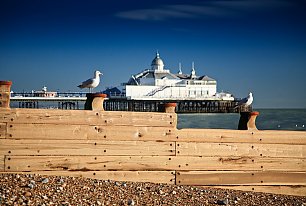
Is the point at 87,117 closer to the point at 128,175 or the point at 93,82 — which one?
the point at 128,175

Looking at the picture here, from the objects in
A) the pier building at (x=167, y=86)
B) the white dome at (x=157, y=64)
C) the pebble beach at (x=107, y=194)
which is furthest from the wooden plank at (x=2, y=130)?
Answer: the white dome at (x=157, y=64)

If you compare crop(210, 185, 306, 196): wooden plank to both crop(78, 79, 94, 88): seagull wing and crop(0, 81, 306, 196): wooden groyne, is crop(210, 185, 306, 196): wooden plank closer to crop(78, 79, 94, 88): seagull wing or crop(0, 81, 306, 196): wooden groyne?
crop(0, 81, 306, 196): wooden groyne

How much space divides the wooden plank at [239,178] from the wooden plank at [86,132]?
2.34 ft

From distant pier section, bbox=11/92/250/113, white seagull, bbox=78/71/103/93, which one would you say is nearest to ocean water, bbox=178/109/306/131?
distant pier section, bbox=11/92/250/113

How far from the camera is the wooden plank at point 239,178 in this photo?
7.20 meters

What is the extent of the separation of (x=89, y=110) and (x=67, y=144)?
61cm

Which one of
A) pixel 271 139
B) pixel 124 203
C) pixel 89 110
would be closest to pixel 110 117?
pixel 89 110

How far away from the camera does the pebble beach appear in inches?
214

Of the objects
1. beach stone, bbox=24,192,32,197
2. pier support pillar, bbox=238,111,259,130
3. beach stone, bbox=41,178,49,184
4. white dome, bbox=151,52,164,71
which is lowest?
beach stone, bbox=24,192,32,197

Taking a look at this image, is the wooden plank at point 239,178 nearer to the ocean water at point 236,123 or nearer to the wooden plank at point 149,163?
the wooden plank at point 149,163

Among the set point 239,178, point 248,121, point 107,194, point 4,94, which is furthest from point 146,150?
point 4,94

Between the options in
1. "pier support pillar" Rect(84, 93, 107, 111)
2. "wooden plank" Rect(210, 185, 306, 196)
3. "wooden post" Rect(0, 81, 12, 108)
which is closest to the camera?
"wooden post" Rect(0, 81, 12, 108)

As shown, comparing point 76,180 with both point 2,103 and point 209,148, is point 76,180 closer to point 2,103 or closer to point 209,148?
point 2,103

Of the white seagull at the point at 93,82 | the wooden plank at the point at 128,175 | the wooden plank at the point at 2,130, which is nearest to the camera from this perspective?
the wooden plank at the point at 2,130
